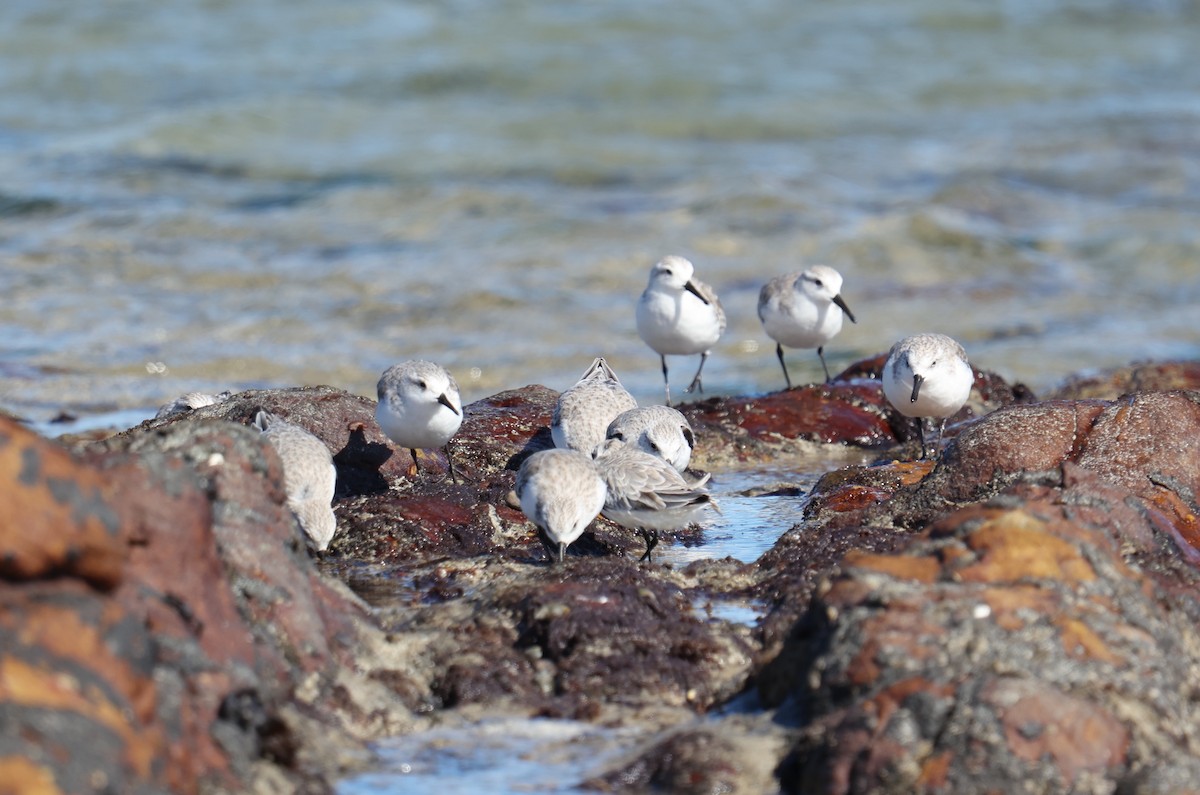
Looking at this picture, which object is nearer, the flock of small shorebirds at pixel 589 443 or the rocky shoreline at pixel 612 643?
the rocky shoreline at pixel 612 643

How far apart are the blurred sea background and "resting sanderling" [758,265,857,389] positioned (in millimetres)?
1691

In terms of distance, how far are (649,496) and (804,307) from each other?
181 inches

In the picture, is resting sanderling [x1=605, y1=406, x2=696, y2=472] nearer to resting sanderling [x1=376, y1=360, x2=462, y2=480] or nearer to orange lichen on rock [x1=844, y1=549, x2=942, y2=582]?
resting sanderling [x1=376, y1=360, x2=462, y2=480]

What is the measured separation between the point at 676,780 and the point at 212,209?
50.0ft

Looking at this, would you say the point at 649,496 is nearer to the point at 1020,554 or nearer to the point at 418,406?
the point at 418,406

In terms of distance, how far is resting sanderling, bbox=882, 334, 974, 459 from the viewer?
8.09 m

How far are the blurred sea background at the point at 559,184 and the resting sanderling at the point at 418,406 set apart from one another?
151 inches

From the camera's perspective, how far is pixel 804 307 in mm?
10461

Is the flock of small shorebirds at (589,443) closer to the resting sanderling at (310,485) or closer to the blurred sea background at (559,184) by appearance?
the resting sanderling at (310,485)

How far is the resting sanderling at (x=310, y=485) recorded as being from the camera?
588 cm

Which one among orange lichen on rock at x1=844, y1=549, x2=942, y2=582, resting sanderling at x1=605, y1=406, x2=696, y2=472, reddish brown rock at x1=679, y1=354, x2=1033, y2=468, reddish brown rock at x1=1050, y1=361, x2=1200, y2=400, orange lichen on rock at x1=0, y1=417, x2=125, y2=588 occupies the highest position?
orange lichen on rock at x1=0, y1=417, x2=125, y2=588

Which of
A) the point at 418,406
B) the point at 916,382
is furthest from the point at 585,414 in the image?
the point at 916,382

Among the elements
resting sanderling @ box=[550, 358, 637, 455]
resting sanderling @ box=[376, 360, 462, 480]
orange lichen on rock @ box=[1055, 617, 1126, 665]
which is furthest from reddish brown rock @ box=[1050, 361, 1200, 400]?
orange lichen on rock @ box=[1055, 617, 1126, 665]

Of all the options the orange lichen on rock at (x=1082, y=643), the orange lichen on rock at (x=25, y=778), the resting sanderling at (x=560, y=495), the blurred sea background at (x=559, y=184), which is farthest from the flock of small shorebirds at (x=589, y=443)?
the blurred sea background at (x=559, y=184)
